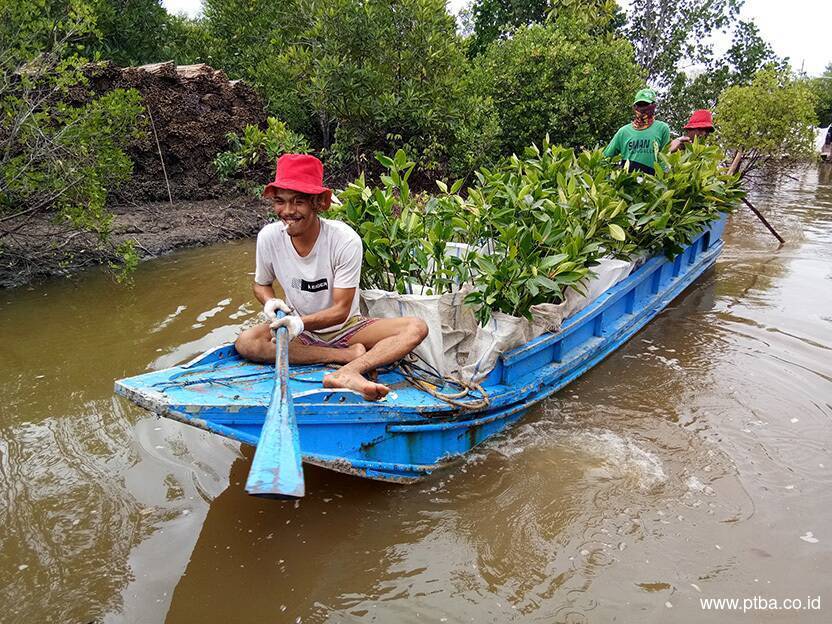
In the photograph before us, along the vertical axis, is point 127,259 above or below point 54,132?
below

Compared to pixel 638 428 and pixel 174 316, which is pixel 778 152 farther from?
pixel 174 316

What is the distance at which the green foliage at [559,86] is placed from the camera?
10742mm

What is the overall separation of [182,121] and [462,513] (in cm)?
916

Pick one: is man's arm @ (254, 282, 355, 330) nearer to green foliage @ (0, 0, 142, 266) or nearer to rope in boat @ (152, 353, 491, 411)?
rope in boat @ (152, 353, 491, 411)

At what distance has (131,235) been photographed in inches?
334

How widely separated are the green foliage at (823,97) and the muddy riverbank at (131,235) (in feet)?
89.7

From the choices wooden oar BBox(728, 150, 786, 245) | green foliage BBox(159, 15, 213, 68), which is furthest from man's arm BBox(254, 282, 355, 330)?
green foliage BBox(159, 15, 213, 68)

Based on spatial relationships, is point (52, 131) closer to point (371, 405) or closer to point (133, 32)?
point (371, 405)

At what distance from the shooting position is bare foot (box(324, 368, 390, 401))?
307 centimetres

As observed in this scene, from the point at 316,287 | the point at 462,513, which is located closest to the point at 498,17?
the point at 316,287

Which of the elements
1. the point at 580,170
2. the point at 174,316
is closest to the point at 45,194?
the point at 174,316

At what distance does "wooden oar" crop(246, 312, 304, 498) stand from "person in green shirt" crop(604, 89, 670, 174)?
5.20m

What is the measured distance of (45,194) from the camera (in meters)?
6.71

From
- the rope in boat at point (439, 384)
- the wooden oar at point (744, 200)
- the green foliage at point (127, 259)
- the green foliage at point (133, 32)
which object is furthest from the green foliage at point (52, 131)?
the wooden oar at point (744, 200)
